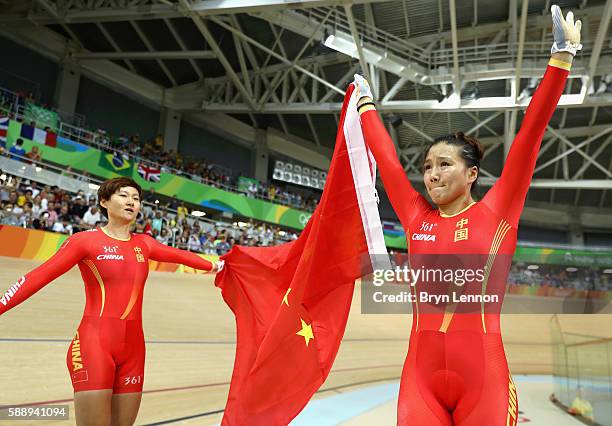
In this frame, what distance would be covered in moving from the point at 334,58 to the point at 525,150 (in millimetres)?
15697

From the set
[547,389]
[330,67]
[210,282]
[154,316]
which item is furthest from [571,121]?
[154,316]

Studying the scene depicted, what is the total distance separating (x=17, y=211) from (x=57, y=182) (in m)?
4.24

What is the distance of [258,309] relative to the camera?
3.16m

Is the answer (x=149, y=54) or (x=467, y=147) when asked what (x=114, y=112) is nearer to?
(x=149, y=54)

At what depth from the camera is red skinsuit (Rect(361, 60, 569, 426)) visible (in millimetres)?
1660

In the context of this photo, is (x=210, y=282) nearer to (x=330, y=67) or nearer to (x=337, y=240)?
(x=337, y=240)

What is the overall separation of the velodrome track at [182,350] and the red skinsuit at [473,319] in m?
3.12

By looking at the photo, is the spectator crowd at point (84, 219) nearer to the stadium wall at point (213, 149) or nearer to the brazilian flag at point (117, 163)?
the brazilian flag at point (117, 163)

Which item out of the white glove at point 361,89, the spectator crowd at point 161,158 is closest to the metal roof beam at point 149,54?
the spectator crowd at point 161,158

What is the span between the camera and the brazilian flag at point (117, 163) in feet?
51.6

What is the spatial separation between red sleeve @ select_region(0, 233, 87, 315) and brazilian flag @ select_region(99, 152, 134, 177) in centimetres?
1413

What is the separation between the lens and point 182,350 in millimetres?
6188

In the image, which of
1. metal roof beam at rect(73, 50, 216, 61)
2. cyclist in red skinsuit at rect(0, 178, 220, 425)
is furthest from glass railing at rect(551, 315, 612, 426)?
metal roof beam at rect(73, 50, 216, 61)

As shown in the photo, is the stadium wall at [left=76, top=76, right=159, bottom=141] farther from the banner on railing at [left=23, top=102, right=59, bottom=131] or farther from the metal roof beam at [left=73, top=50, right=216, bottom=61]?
the banner on railing at [left=23, top=102, right=59, bottom=131]
